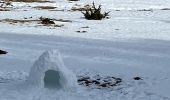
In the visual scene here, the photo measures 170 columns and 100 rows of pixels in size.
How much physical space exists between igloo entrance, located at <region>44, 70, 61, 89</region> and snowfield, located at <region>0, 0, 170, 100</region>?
0.37 m

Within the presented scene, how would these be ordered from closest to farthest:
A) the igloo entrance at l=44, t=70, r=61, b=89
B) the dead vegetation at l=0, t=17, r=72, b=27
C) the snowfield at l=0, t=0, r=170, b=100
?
the snowfield at l=0, t=0, r=170, b=100 < the igloo entrance at l=44, t=70, r=61, b=89 < the dead vegetation at l=0, t=17, r=72, b=27

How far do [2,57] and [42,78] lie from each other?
377 cm

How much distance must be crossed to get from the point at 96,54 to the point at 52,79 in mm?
4054

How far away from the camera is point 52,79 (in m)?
9.26

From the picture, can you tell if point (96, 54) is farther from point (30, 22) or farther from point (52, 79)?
point (30, 22)

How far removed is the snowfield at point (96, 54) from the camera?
880 cm

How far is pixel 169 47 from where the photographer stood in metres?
14.6

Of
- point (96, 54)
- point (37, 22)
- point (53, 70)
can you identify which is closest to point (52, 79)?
point (53, 70)

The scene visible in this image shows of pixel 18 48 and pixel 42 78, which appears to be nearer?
pixel 42 78

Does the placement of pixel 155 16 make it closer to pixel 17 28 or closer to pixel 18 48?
pixel 17 28

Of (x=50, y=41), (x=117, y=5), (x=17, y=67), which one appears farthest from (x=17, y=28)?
(x=117, y=5)

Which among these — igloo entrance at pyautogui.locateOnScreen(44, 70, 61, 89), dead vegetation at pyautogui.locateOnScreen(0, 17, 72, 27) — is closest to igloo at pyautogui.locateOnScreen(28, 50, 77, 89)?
igloo entrance at pyautogui.locateOnScreen(44, 70, 61, 89)

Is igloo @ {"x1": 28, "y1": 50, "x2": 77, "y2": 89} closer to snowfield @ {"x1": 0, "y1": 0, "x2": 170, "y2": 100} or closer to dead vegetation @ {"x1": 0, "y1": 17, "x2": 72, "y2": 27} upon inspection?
snowfield @ {"x1": 0, "y1": 0, "x2": 170, "y2": 100}

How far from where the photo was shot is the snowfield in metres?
8.80
